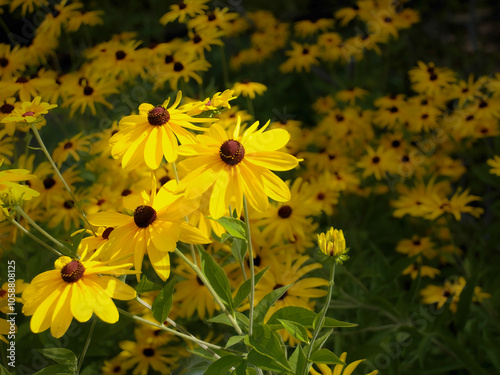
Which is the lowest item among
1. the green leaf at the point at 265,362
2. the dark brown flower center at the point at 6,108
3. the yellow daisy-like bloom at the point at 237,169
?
the green leaf at the point at 265,362

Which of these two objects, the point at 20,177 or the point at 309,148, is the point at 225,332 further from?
the point at 309,148

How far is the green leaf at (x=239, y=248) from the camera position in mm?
1123

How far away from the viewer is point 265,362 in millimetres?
997

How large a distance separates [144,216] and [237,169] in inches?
8.6

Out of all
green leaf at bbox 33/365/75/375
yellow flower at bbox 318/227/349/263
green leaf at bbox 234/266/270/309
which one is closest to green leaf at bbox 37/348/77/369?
green leaf at bbox 33/365/75/375

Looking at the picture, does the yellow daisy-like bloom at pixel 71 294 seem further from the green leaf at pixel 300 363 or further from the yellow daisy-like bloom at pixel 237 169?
the green leaf at pixel 300 363

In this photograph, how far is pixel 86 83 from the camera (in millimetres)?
2533

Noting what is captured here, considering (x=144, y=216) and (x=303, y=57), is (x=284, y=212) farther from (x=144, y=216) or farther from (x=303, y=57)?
(x=303, y=57)

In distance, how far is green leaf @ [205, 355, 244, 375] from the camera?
1.01 meters

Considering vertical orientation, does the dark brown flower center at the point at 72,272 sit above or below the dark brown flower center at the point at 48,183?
above

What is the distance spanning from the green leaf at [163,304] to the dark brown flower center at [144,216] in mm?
139

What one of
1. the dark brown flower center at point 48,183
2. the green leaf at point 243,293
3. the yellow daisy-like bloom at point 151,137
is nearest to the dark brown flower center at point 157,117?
the yellow daisy-like bloom at point 151,137

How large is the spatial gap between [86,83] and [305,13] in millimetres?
2935

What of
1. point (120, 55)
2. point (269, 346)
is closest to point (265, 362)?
point (269, 346)
